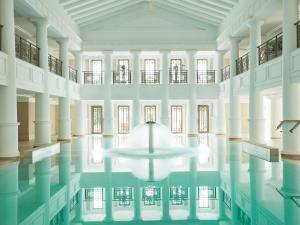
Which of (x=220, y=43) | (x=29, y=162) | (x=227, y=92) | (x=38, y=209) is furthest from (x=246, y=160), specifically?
(x=220, y=43)

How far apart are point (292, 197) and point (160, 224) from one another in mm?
2704

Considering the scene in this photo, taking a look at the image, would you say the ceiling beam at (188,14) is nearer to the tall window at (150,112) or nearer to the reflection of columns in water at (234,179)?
the tall window at (150,112)

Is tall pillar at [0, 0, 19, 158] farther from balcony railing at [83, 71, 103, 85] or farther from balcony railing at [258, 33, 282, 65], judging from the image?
balcony railing at [83, 71, 103, 85]

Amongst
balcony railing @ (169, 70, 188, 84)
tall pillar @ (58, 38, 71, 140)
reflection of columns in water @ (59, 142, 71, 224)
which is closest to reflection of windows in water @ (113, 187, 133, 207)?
reflection of columns in water @ (59, 142, 71, 224)

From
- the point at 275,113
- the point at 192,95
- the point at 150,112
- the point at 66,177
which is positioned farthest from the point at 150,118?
the point at 66,177

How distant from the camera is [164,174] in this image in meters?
8.98

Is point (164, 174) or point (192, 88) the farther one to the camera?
point (192, 88)

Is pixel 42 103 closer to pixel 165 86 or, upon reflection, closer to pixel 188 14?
pixel 165 86

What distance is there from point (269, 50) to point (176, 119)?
1758cm

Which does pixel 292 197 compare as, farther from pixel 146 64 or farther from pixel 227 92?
pixel 146 64

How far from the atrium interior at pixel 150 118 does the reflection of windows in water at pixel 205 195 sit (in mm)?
19

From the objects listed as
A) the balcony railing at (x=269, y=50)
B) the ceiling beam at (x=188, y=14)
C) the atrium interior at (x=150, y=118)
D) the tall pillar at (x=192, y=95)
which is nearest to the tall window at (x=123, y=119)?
the atrium interior at (x=150, y=118)

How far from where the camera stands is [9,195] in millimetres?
6918

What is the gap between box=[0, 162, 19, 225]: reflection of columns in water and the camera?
5.34 meters
